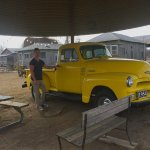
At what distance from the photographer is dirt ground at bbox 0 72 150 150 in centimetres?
528

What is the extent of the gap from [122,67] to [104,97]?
3.26 feet

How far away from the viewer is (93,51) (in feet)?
27.7

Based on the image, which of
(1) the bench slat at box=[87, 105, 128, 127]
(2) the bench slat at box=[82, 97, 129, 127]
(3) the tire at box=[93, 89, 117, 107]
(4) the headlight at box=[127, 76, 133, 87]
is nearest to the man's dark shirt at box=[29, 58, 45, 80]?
(3) the tire at box=[93, 89, 117, 107]

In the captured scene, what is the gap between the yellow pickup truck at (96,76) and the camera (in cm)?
646

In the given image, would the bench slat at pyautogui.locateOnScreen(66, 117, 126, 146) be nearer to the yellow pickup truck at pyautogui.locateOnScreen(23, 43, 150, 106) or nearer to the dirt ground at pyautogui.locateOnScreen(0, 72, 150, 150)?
the dirt ground at pyautogui.locateOnScreen(0, 72, 150, 150)

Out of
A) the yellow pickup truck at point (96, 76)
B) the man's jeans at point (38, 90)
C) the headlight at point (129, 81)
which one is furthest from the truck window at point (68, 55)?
the headlight at point (129, 81)

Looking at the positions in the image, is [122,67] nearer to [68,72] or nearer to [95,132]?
[68,72]

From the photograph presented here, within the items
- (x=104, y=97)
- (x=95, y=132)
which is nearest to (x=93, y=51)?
(x=104, y=97)

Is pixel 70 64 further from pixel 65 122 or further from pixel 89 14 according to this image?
pixel 89 14

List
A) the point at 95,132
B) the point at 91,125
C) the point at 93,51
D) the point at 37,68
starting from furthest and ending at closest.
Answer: the point at 93,51
the point at 37,68
the point at 95,132
the point at 91,125

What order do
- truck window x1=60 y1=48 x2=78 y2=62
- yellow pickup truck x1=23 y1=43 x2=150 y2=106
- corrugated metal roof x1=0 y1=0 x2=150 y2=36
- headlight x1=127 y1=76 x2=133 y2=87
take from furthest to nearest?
corrugated metal roof x1=0 y1=0 x2=150 y2=36, truck window x1=60 y1=48 x2=78 y2=62, yellow pickup truck x1=23 y1=43 x2=150 y2=106, headlight x1=127 y1=76 x2=133 y2=87

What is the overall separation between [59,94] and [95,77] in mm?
2247

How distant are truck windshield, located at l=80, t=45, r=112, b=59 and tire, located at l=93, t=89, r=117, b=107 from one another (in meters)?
1.69

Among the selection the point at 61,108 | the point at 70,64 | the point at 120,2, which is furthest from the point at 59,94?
the point at 120,2
